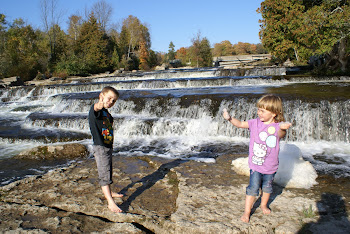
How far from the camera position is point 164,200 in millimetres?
3309

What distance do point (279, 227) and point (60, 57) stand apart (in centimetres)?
3763

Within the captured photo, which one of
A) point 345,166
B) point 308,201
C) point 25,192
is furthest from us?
point 345,166

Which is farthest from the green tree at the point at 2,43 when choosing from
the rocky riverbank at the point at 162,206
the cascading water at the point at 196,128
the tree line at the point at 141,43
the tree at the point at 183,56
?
the tree at the point at 183,56

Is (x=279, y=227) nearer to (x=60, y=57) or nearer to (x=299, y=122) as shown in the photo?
(x=299, y=122)

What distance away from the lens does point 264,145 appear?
2686 mm

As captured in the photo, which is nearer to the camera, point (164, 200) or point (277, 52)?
point (164, 200)

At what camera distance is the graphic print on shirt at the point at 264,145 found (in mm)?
2670

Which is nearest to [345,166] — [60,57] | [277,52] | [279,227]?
[279,227]

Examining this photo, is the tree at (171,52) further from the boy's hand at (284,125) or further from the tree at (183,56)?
the boy's hand at (284,125)

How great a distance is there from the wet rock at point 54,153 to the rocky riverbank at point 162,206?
189cm

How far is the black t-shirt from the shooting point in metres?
3.06

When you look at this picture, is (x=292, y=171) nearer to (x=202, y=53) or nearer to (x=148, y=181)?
(x=148, y=181)

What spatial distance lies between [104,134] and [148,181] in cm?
127

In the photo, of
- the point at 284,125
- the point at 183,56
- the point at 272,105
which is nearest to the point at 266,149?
the point at 284,125
